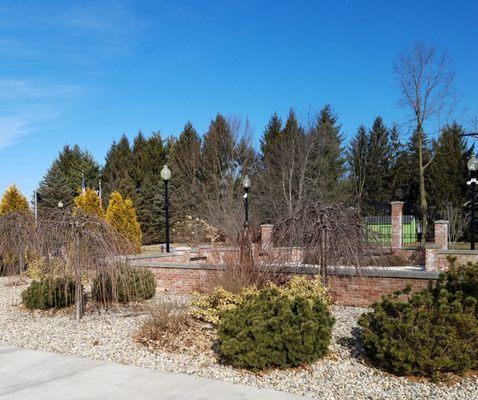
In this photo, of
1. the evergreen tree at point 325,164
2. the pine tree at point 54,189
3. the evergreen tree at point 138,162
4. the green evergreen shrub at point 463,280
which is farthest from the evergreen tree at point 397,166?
the green evergreen shrub at point 463,280

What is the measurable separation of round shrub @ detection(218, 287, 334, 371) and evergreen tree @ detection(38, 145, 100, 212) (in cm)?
3787

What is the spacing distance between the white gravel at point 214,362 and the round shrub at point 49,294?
0.39 metres

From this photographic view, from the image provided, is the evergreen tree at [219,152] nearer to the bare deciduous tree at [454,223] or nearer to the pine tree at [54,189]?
the pine tree at [54,189]

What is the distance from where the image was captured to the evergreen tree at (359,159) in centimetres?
4433

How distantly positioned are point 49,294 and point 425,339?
7.69 m

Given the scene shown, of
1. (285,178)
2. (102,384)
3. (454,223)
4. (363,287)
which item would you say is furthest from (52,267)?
(285,178)

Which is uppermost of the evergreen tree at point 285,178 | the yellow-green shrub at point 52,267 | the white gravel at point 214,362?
the evergreen tree at point 285,178

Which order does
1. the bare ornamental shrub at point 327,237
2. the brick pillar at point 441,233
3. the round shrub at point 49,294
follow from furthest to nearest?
the brick pillar at point 441,233 < the round shrub at point 49,294 < the bare ornamental shrub at point 327,237

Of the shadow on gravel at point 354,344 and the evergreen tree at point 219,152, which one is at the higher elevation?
the evergreen tree at point 219,152

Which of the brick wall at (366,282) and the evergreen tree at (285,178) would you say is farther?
the evergreen tree at (285,178)

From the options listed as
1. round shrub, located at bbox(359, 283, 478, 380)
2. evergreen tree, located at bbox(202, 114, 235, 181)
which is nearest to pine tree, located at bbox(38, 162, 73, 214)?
evergreen tree, located at bbox(202, 114, 235, 181)

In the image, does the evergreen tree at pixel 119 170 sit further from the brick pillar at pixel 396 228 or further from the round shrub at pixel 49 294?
the round shrub at pixel 49 294

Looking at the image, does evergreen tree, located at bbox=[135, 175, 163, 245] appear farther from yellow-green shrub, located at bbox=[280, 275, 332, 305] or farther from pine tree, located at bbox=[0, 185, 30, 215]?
yellow-green shrub, located at bbox=[280, 275, 332, 305]

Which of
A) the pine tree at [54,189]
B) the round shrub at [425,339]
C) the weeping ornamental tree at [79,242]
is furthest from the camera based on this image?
the pine tree at [54,189]
